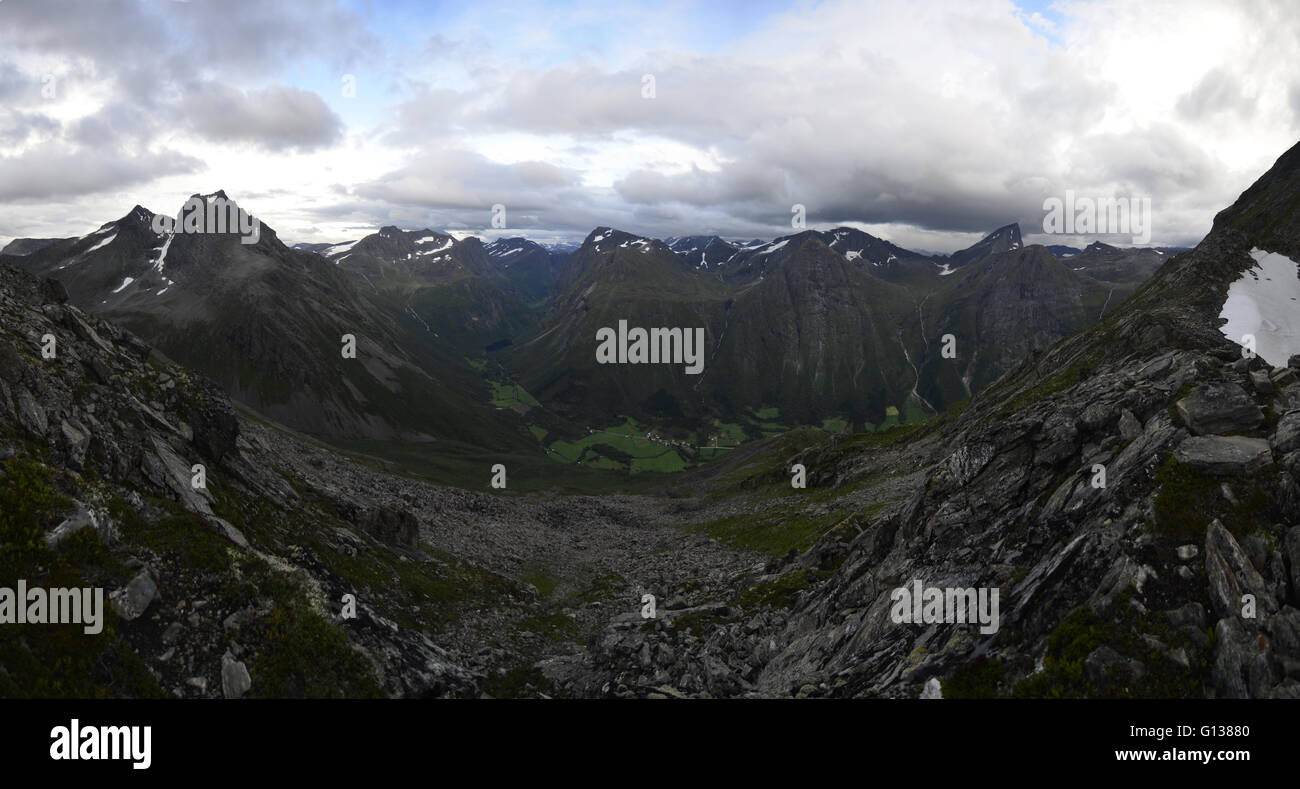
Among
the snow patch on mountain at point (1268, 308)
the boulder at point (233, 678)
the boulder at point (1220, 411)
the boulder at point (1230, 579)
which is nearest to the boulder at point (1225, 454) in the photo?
the boulder at point (1220, 411)

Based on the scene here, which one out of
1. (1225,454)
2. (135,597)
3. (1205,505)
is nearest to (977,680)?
(1205,505)

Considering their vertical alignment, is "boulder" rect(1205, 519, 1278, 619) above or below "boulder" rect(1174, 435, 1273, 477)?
below

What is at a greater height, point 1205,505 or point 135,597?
point 1205,505

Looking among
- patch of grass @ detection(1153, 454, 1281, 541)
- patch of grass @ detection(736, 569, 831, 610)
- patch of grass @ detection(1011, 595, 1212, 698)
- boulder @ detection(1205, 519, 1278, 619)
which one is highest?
patch of grass @ detection(1153, 454, 1281, 541)

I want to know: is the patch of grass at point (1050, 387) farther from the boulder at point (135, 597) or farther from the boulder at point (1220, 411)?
the boulder at point (135, 597)

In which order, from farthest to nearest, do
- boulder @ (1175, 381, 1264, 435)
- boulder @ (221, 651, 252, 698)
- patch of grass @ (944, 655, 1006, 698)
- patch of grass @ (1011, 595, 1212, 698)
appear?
boulder @ (1175, 381, 1264, 435), boulder @ (221, 651, 252, 698), patch of grass @ (944, 655, 1006, 698), patch of grass @ (1011, 595, 1212, 698)

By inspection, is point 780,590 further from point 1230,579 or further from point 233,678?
point 233,678

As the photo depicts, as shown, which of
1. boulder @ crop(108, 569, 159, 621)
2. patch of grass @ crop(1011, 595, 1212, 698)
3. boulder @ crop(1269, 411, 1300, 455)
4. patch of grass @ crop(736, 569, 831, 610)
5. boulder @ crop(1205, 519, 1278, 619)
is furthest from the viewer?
patch of grass @ crop(736, 569, 831, 610)

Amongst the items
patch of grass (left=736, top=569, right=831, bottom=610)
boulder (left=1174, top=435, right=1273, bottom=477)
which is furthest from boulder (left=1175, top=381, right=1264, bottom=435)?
patch of grass (left=736, top=569, right=831, bottom=610)

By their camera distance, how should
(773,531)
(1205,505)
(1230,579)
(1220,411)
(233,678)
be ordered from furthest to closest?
(773,531), (1220,411), (233,678), (1205,505), (1230,579)

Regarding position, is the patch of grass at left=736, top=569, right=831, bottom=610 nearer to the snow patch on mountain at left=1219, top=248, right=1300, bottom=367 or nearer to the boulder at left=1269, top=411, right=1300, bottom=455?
Answer: the boulder at left=1269, top=411, right=1300, bottom=455
